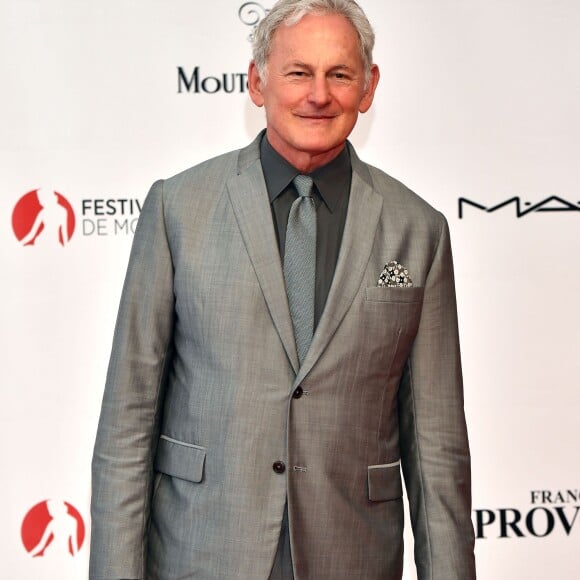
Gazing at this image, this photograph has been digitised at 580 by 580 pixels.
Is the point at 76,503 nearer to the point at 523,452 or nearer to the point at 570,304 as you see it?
the point at 523,452

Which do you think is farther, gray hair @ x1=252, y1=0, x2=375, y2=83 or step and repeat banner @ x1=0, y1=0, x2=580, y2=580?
step and repeat banner @ x1=0, y1=0, x2=580, y2=580

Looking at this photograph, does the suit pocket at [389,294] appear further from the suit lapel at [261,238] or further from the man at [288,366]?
the suit lapel at [261,238]

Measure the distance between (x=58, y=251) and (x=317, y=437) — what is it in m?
1.32

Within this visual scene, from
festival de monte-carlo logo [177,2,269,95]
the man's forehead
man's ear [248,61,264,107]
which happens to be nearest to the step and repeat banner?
festival de monte-carlo logo [177,2,269,95]

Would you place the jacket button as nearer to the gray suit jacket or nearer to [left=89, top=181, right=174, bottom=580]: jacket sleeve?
the gray suit jacket

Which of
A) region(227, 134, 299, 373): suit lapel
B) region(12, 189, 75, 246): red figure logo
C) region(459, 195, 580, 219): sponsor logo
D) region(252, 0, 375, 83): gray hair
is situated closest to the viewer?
region(227, 134, 299, 373): suit lapel

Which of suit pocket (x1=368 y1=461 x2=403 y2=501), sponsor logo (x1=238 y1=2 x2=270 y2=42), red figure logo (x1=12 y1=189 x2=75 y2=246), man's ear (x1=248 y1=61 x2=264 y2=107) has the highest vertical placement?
sponsor logo (x1=238 y1=2 x2=270 y2=42)

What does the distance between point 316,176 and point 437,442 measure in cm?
58

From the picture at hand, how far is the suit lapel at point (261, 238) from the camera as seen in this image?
1.99 metres

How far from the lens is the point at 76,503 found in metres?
3.10

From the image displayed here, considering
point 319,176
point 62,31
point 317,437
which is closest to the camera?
point 317,437

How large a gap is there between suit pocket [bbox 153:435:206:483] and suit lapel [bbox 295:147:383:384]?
0.24 metres

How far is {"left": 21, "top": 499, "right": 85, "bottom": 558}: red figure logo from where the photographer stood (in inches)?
121

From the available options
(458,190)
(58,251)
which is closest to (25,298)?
(58,251)
